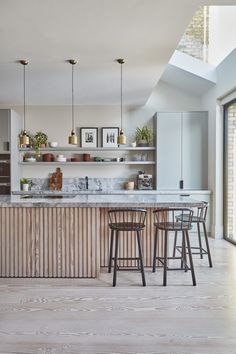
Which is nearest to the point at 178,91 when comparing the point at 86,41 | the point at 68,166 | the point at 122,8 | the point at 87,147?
the point at 87,147

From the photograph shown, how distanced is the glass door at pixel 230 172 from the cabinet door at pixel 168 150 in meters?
0.93

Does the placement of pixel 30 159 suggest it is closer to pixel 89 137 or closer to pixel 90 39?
pixel 89 137

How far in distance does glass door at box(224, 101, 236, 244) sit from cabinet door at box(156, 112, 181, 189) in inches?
36.6

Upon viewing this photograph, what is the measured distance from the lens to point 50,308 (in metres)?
2.93

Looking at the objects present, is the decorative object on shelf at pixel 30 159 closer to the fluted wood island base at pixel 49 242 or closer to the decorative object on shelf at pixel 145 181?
the decorative object on shelf at pixel 145 181

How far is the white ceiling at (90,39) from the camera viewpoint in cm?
289

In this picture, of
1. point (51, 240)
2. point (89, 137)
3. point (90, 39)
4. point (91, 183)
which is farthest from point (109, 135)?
point (51, 240)

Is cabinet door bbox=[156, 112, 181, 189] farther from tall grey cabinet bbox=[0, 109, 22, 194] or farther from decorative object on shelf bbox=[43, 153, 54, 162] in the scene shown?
tall grey cabinet bbox=[0, 109, 22, 194]

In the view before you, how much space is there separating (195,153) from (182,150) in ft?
0.86

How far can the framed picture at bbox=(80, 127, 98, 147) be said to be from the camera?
6820mm

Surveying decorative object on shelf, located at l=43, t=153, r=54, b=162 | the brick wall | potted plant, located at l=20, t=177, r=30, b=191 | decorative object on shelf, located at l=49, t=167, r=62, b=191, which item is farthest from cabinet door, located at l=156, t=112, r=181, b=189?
potted plant, located at l=20, t=177, r=30, b=191

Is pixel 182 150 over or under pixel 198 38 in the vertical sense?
under

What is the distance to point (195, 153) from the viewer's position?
254 inches

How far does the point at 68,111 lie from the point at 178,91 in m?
2.35
